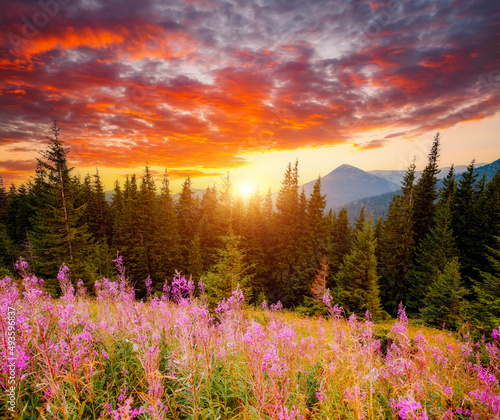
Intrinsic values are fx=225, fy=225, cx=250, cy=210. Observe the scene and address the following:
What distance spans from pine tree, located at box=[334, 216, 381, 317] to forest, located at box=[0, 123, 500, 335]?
4.0 inches

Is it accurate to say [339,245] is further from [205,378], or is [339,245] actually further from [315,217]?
[205,378]

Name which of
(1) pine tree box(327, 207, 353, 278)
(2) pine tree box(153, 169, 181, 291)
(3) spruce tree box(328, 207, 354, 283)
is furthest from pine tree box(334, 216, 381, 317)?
(2) pine tree box(153, 169, 181, 291)

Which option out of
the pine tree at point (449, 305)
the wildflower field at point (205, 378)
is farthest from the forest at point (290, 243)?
the wildflower field at point (205, 378)

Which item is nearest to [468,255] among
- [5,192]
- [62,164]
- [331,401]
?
[331,401]

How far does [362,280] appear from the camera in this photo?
19484mm

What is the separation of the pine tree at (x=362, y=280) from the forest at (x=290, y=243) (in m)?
0.10

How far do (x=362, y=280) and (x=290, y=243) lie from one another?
14.3m

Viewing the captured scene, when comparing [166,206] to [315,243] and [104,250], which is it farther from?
[315,243]

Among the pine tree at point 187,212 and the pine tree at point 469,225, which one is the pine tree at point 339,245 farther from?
the pine tree at point 187,212

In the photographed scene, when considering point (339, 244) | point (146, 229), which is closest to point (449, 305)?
point (339, 244)

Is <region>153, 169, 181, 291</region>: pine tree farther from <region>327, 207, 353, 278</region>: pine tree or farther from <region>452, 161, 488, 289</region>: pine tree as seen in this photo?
<region>452, 161, 488, 289</region>: pine tree

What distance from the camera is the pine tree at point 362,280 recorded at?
60.5 ft

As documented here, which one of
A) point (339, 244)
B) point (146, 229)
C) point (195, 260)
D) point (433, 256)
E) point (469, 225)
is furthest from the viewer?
point (146, 229)

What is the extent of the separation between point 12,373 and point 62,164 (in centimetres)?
2611
